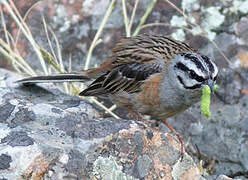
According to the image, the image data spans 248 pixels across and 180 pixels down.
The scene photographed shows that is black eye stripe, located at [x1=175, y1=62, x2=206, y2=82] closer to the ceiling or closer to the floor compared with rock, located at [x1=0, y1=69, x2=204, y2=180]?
closer to the ceiling

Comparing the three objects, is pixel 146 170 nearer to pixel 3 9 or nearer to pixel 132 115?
pixel 132 115

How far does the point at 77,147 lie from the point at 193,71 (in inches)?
43.2

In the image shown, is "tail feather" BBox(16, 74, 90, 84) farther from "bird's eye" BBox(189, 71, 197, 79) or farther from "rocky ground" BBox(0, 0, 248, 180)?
"bird's eye" BBox(189, 71, 197, 79)

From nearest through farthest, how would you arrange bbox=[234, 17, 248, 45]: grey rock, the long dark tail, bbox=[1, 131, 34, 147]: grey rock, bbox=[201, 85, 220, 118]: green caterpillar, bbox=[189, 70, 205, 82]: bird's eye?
bbox=[1, 131, 34, 147]: grey rock < bbox=[201, 85, 220, 118]: green caterpillar < bbox=[189, 70, 205, 82]: bird's eye < the long dark tail < bbox=[234, 17, 248, 45]: grey rock

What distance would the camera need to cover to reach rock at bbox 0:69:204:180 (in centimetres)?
288

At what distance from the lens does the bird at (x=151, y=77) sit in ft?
12.1

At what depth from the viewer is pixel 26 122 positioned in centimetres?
330

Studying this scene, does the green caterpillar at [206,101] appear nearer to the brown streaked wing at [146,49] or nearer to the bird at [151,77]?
the bird at [151,77]

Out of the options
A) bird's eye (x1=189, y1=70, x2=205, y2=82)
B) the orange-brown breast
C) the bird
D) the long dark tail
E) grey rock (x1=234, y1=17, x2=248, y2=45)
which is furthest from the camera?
grey rock (x1=234, y1=17, x2=248, y2=45)

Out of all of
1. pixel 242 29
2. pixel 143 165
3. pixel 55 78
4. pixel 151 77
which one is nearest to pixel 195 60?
pixel 151 77

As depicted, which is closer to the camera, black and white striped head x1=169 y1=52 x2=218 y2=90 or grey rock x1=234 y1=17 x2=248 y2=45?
black and white striped head x1=169 y1=52 x2=218 y2=90

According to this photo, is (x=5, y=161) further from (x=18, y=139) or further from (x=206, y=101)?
(x=206, y=101)

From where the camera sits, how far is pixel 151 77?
401 cm

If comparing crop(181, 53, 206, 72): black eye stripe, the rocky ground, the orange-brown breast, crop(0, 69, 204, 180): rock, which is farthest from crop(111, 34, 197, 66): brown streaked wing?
crop(0, 69, 204, 180): rock
